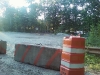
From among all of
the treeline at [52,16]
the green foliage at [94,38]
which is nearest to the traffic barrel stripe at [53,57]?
the green foliage at [94,38]

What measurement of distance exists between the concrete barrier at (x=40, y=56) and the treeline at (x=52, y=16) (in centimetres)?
2260

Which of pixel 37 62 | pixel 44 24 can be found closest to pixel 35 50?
pixel 37 62

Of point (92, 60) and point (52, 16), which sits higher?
point (52, 16)

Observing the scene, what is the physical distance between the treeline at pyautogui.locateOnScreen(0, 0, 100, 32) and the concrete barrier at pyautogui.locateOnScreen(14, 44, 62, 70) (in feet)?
74.2

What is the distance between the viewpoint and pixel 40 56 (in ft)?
21.5

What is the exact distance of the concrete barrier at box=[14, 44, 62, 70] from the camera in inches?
239

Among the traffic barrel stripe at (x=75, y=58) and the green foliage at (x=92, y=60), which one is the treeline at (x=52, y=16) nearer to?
the green foliage at (x=92, y=60)

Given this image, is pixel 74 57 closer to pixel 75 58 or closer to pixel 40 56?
pixel 75 58

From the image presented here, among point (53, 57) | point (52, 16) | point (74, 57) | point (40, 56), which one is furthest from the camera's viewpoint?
point (52, 16)

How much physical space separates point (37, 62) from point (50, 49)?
2.35 ft

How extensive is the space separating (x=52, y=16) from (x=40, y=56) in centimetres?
3720

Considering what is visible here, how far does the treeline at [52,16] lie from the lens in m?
31.9

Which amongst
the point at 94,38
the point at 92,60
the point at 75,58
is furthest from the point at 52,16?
the point at 75,58

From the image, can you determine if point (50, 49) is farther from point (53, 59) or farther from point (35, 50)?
point (35, 50)
